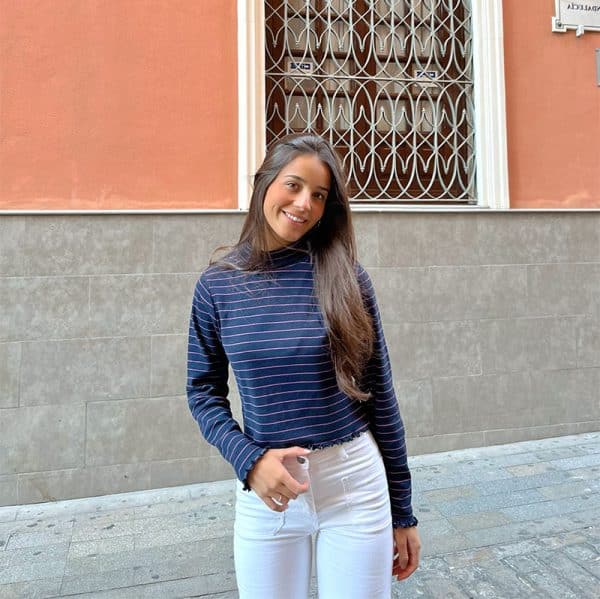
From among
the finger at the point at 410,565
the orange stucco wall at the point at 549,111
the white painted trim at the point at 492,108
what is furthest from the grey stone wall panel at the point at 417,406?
the finger at the point at 410,565

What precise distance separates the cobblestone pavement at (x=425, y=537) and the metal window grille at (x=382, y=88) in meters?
2.50

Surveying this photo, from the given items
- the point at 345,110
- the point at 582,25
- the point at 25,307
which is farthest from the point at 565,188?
the point at 25,307

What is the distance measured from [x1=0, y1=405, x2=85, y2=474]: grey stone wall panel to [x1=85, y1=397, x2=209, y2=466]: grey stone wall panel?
10 centimetres

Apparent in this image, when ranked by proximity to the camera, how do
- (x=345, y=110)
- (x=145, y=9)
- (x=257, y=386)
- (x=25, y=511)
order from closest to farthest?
(x=257, y=386), (x=25, y=511), (x=145, y=9), (x=345, y=110)

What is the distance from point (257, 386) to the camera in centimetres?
122

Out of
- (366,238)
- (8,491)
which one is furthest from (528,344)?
(8,491)

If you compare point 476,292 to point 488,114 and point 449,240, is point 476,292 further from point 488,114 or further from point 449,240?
point 488,114

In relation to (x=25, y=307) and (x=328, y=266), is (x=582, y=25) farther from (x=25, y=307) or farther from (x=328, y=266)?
(x=25, y=307)

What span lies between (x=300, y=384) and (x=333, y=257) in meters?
0.36

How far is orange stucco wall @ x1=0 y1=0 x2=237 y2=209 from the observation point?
3.61 metres

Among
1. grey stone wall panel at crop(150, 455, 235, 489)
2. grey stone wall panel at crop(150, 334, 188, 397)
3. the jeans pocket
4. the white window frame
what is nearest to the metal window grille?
the white window frame

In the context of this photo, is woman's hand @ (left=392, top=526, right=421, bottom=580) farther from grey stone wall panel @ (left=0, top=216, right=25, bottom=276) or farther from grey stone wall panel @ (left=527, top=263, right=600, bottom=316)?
grey stone wall panel @ (left=527, top=263, right=600, bottom=316)

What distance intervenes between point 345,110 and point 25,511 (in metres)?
4.15

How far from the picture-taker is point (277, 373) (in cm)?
120
